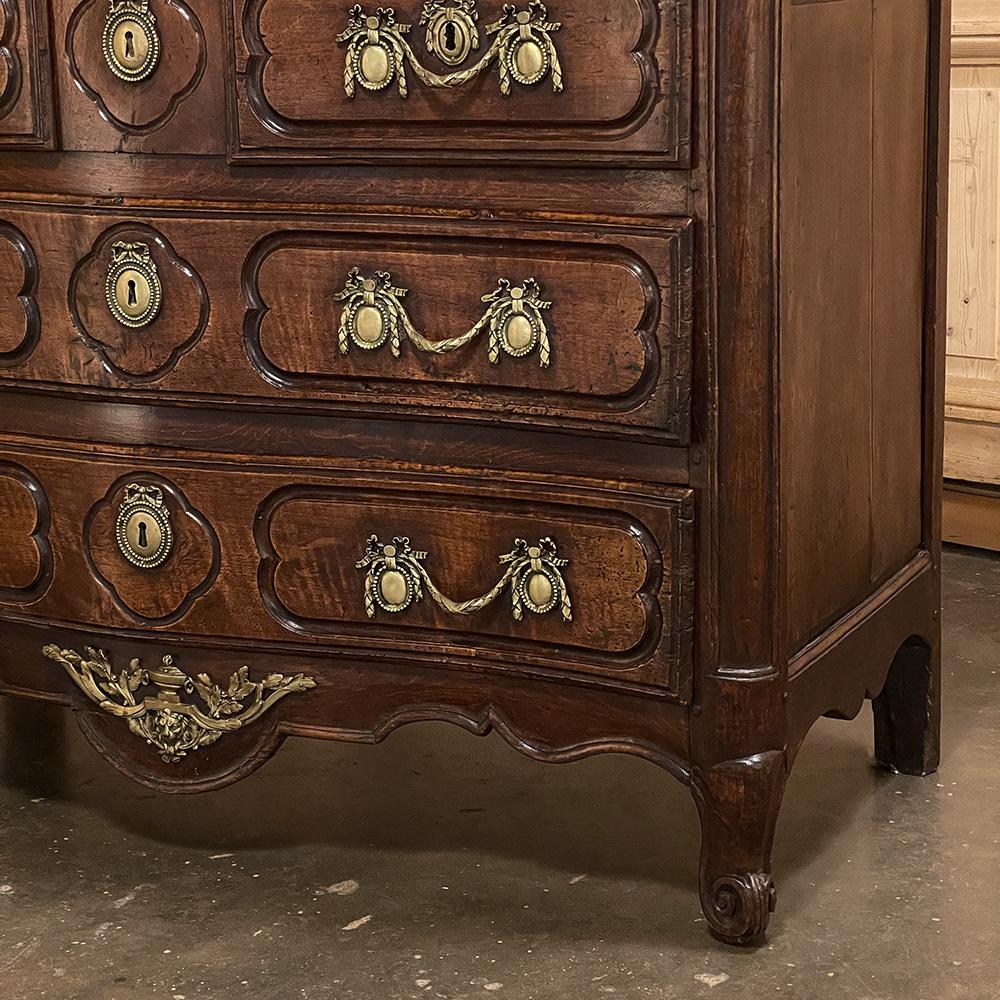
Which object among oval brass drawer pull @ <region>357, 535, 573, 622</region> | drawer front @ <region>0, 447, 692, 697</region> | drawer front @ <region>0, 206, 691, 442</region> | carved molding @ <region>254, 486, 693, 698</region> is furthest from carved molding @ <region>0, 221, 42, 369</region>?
oval brass drawer pull @ <region>357, 535, 573, 622</region>

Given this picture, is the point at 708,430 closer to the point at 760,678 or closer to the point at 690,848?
the point at 760,678

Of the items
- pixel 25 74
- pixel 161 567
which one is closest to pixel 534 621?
pixel 161 567

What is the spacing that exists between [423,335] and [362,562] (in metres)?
0.25

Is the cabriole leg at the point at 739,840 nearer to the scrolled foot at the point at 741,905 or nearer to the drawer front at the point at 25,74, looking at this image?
the scrolled foot at the point at 741,905

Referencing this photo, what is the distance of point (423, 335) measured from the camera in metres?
1.77

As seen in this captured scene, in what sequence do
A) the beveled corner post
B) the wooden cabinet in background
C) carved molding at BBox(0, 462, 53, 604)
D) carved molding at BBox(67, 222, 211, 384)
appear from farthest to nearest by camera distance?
the wooden cabinet in background, carved molding at BBox(0, 462, 53, 604), carved molding at BBox(67, 222, 211, 384), the beveled corner post

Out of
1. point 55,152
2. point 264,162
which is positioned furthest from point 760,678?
point 55,152

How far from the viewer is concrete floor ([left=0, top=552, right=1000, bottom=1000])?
1.78 m

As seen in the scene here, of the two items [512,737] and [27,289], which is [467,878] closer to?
[512,737]

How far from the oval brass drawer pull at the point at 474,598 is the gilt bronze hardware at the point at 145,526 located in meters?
0.23

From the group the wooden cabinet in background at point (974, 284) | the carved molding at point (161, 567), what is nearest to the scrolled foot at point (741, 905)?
the carved molding at point (161, 567)

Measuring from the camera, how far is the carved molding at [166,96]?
5.87 feet

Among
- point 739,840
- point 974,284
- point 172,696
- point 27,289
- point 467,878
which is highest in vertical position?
point 27,289

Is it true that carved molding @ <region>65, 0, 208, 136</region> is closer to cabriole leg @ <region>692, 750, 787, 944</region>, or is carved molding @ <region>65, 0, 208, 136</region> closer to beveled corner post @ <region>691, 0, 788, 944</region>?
beveled corner post @ <region>691, 0, 788, 944</region>
